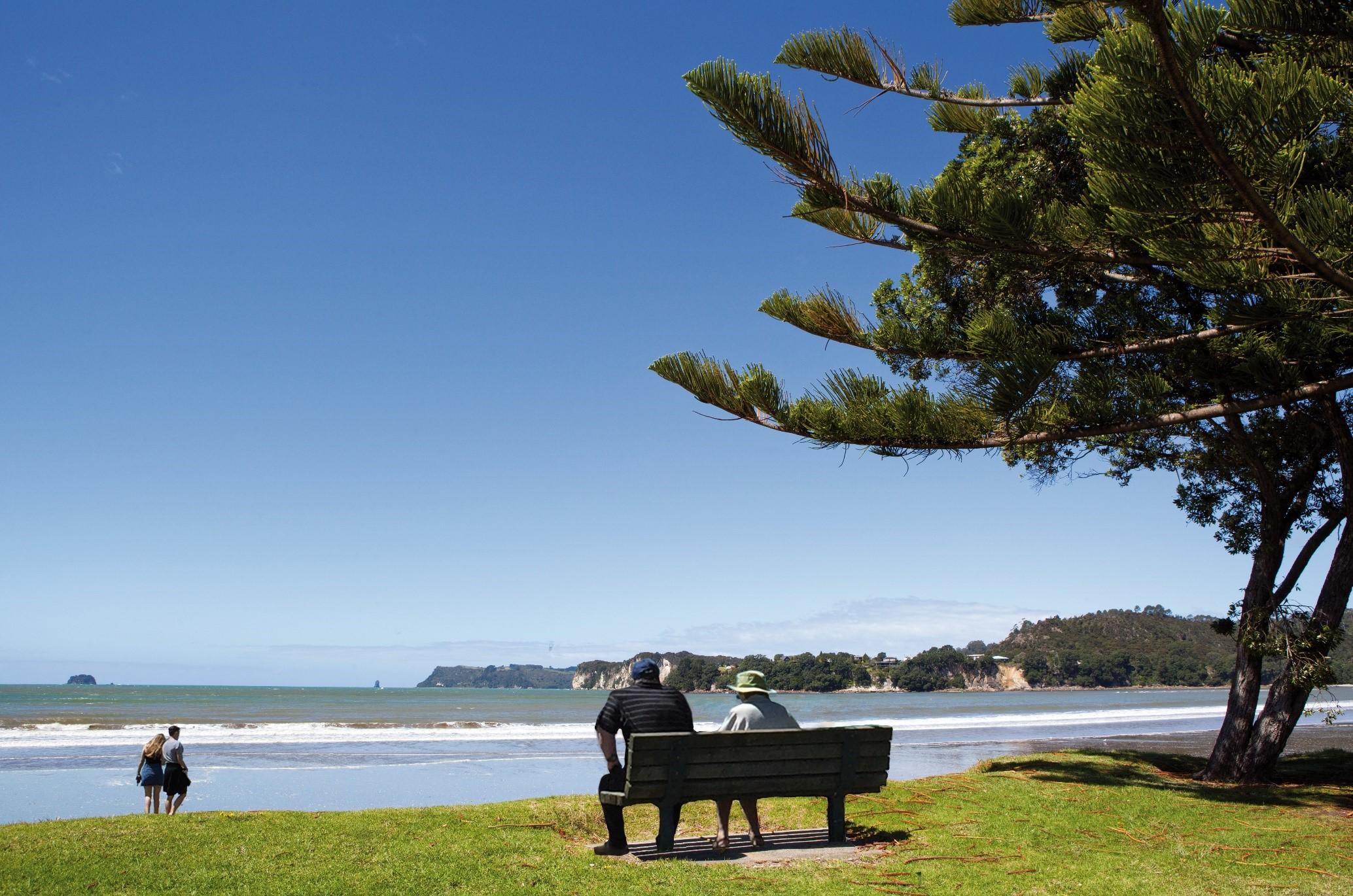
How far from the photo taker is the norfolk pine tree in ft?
18.3

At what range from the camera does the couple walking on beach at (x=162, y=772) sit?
36.1ft

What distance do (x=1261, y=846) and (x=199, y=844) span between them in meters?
7.34

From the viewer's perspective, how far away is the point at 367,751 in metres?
24.2

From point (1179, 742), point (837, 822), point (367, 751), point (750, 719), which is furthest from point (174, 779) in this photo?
point (1179, 742)

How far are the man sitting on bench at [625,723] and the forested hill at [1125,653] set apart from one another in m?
109

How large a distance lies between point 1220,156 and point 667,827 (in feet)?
17.2

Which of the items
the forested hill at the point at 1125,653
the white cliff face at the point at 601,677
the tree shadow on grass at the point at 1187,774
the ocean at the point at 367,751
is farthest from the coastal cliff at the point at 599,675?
the tree shadow on grass at the point at 1187,774

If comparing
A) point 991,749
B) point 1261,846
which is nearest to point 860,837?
point 1261,846

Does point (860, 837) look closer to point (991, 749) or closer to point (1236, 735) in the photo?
point (1236, 735)

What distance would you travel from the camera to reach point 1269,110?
17.5 ft

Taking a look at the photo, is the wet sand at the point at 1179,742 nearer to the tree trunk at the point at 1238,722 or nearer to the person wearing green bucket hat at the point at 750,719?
the tree trunk at the point at 1238,722

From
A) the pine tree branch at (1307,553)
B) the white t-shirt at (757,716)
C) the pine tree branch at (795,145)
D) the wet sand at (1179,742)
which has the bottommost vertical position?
the wet sand at (1179,742)

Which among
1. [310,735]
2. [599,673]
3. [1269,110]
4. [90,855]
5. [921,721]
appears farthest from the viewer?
[599,673]

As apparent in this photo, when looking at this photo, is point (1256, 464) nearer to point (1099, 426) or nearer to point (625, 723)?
point (1099, 426)
